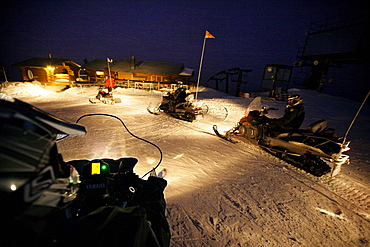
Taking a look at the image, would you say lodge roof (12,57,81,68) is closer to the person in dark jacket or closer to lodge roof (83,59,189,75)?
lodge roof (83,59,189,75)

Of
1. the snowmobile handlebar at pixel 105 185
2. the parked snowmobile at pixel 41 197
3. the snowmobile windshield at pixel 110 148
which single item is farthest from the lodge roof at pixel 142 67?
the parked snowmobile at pixel 41 197

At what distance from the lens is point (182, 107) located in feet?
30.3

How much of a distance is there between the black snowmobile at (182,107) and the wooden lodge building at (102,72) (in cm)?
1178

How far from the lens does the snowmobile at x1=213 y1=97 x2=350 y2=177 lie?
3.94 metres

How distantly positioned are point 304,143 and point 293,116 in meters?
0.93

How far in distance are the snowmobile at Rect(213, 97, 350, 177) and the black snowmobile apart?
3.33m

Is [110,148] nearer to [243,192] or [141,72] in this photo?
[243,192]

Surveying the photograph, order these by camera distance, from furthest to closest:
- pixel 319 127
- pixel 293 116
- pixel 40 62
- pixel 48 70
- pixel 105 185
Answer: pixel 40 62
pixel 48 70
pixel 293 116
pixel 319 127
pixel 105 185

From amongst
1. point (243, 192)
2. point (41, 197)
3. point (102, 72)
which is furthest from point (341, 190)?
point (102, 72)

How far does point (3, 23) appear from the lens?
46.5 metres

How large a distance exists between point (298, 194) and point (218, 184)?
1.74 meters

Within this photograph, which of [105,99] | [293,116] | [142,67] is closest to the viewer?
[293,116]

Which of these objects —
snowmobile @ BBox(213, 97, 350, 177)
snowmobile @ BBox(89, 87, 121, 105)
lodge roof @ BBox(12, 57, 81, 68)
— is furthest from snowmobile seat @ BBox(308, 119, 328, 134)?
lodge roof @ BBox(12, 57, 81, 68)

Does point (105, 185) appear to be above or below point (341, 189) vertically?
above
